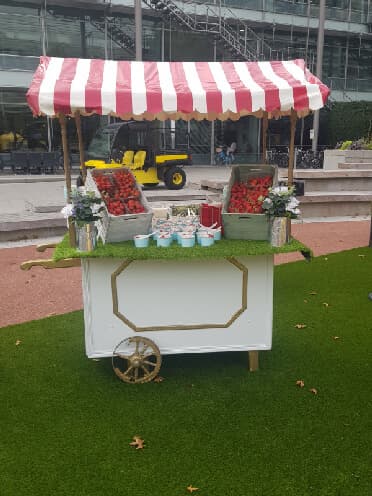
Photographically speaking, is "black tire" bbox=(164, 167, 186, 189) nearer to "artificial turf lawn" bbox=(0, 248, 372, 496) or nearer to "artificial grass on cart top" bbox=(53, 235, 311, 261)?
"artificial turf lawn" bbox=(0, 248, 372, 496)

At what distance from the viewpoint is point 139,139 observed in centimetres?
1345

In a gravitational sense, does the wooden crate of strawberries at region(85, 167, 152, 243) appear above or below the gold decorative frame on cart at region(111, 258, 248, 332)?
above

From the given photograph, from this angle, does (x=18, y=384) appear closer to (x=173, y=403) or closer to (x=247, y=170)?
(x=173, y=403)

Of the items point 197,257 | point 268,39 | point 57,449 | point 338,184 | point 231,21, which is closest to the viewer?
point 57,449

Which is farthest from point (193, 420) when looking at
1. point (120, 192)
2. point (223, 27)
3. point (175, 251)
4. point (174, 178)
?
point (223, 27)

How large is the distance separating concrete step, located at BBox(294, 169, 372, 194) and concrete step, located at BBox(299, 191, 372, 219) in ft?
1.82

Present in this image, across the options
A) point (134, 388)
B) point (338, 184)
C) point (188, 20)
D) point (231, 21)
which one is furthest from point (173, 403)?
point (231, 21)

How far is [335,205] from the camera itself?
39.0 ft

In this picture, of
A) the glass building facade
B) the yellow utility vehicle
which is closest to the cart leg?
the yellow utility vehicle

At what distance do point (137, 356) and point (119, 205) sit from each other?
132cm

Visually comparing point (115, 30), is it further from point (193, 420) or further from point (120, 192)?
point (193, 420)

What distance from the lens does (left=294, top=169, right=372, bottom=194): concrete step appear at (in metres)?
12.6

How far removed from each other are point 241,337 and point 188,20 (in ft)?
70.1

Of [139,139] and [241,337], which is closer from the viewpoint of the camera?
[241,337]
